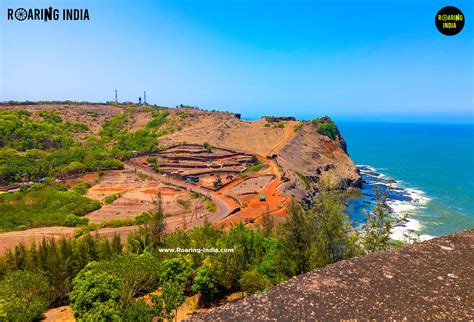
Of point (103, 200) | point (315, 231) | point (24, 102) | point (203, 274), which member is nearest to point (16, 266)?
point (203, 274)

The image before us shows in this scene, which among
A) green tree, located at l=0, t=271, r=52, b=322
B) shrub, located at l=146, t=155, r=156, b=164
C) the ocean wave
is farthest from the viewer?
shrub, located at l=146, t=155, r=156, b=164

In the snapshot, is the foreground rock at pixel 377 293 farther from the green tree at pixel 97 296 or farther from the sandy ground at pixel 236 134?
the sandy ground at pixel 236 134

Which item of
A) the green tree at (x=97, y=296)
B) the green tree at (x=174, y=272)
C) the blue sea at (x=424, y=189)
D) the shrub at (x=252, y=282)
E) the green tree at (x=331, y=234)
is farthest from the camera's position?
the blue sea at (x=424, y=189)

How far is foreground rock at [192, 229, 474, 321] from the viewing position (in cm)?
604

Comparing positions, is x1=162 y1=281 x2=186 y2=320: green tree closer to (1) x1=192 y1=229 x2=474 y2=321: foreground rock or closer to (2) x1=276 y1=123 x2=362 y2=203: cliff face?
(1) x1=192 y1=229 x2=474 y2=321: foreground rock

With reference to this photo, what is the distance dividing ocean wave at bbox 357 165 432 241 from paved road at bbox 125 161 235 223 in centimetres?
2291

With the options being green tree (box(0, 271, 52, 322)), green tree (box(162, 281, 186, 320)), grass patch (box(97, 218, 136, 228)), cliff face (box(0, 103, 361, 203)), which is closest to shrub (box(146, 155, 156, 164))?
cliff face (box(0, 103, 361, 203))

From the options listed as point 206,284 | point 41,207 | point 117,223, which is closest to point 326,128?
point 117,223

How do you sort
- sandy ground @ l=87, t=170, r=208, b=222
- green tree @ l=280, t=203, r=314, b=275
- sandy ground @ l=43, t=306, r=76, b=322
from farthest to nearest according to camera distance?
sandy ground @ l=87, t=170, r=208, b=222, sandy ground @ l=43, t=306, r=76, b=322, green tree @ l=280, t=203, r=314, b=275

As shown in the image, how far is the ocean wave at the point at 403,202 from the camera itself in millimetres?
48138

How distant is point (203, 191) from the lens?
189 feet

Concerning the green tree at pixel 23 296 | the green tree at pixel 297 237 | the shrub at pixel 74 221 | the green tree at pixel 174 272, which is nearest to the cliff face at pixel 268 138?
the shrub at pixel 74 221

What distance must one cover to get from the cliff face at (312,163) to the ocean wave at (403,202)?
6.71 metres

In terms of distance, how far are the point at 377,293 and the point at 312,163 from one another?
3035 inches
